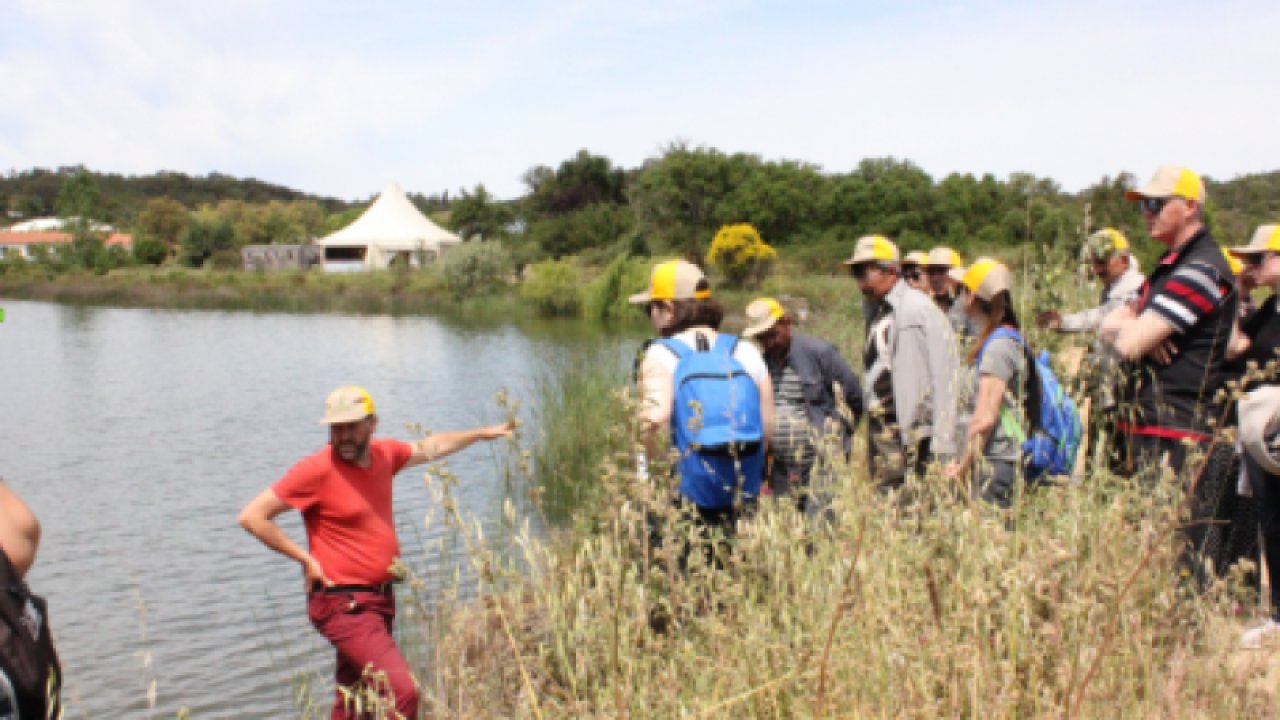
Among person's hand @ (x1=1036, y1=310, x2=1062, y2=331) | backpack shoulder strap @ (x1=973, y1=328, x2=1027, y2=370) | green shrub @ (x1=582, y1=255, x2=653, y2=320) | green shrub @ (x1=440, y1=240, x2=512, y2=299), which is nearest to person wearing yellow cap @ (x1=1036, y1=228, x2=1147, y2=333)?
person's hand @ (x1=1036, y1=310, x2=1062, y2=331)

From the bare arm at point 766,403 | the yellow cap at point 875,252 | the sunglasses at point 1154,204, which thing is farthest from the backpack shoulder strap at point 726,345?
the sunglasses at point 1154,204

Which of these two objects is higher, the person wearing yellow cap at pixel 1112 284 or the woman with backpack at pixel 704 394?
the person wearing yellow cap at pixel 1112 284

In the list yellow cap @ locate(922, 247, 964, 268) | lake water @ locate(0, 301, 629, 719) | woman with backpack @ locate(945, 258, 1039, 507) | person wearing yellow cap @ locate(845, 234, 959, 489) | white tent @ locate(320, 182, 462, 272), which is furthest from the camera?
white tent @ locate(320, 182, 462, 272)

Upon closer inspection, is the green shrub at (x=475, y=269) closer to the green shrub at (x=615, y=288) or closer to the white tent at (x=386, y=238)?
the green shrub at (x=615, y=288)

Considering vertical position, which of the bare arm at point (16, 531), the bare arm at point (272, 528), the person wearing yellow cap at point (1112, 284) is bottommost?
the bare arm at point (272, 528)

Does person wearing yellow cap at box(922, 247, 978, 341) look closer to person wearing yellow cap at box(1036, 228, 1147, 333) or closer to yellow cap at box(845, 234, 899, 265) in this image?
person wearing yellow cap at box(1036, 228, 1147, 333)

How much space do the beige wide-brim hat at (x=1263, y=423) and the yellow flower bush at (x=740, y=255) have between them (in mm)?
33996

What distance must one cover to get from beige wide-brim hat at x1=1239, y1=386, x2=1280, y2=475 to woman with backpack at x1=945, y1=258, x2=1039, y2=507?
2.27 feet

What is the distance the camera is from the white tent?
61.2 m

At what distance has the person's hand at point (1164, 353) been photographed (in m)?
3.75

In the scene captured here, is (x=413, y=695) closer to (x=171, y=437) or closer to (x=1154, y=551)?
(x=1154, y=551)

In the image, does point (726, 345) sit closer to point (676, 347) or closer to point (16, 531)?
point (676, 347)

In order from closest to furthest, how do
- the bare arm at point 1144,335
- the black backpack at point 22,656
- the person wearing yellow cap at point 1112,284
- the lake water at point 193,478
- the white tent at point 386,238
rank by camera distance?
1. the black backpack at point 22,656
2. the bare arm at point 1144,335
3. the person wearing yellow cap at point 1112,284
4. the lake water at point 193,478
5. the white tent at point 386,238

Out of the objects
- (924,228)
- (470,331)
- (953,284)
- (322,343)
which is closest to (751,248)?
(924,228)
